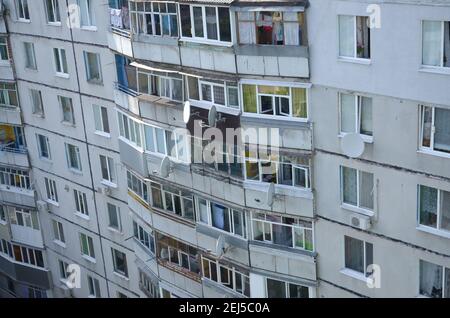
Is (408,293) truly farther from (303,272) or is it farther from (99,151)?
(99,151)

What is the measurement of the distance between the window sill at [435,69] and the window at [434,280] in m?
4.85

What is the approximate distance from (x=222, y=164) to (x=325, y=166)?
10.5 feet

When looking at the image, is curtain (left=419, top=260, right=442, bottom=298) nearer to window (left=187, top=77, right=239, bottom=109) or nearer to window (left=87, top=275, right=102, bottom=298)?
window (left=187, top=77, right=239, bottom=109)

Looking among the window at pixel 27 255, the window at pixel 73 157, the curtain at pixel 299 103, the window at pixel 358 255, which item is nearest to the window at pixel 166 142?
the curtain at pixel 299 103

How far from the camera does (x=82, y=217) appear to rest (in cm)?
2705

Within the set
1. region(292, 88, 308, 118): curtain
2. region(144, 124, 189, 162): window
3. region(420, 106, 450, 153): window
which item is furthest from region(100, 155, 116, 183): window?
region(420, 106, 450, 153): window

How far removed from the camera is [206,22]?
17.6 m

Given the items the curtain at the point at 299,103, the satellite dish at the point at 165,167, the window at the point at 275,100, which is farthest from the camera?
the satellite dish at the point at 165,167

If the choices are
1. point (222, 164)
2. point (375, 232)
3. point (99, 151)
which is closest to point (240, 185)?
point (222, 164)

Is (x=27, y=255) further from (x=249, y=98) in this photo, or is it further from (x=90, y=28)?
(x=249, y=98)

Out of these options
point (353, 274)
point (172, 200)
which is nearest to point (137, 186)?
point (172, 200)

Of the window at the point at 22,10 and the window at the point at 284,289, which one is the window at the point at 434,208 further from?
the window at the point at 22,10

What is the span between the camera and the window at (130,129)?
831 inches

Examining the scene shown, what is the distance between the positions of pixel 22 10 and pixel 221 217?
12.1 metres
